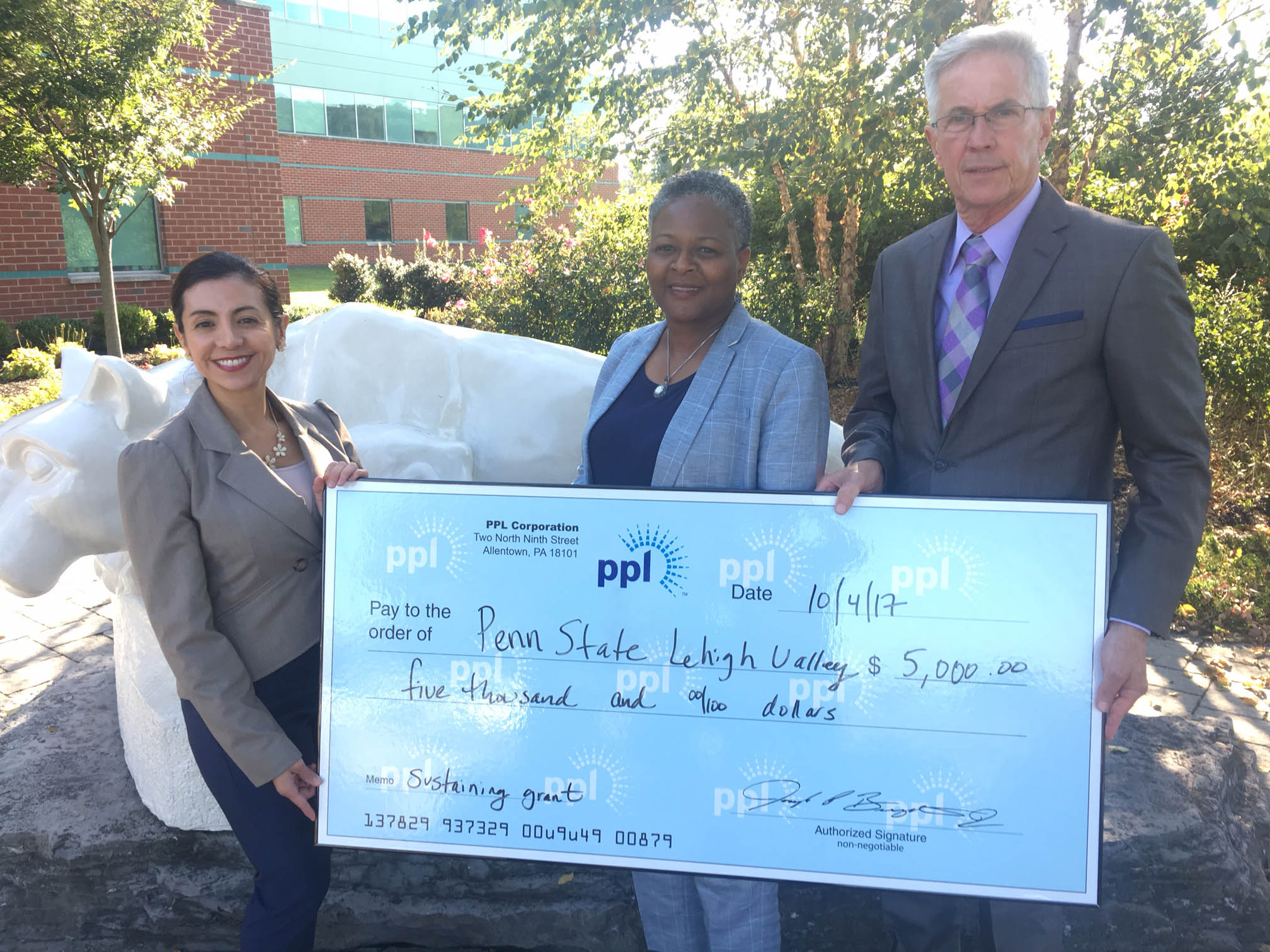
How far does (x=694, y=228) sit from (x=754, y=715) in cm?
118

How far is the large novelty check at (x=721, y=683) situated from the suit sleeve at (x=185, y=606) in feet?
0.64

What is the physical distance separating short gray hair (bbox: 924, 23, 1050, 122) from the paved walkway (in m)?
2.88

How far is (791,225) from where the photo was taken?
9.72m

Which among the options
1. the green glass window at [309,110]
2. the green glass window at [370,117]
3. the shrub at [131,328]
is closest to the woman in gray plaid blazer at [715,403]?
the shrub at [131,328]

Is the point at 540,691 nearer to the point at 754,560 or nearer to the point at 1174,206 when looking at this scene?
the point at 754,560

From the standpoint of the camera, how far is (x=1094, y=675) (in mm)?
1952

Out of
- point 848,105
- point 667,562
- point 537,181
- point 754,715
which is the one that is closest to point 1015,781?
point 754,715

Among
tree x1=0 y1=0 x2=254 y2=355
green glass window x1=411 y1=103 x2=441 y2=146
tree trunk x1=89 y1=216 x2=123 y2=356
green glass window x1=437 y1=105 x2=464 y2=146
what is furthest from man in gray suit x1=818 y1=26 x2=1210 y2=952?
green glass window x1=437 y1=105 x2=464 y2=146

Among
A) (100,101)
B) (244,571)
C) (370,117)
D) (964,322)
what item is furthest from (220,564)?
(370,117)

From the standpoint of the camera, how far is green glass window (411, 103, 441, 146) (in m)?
37.7

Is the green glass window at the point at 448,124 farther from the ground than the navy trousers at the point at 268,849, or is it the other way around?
the green glass window at the point at 448,124

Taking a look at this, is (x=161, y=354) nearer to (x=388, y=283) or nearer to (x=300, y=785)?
(x=388, y=283)

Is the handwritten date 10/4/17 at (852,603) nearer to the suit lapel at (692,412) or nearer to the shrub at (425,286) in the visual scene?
the suit lapel at (692,412)

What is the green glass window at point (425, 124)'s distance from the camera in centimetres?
3772
